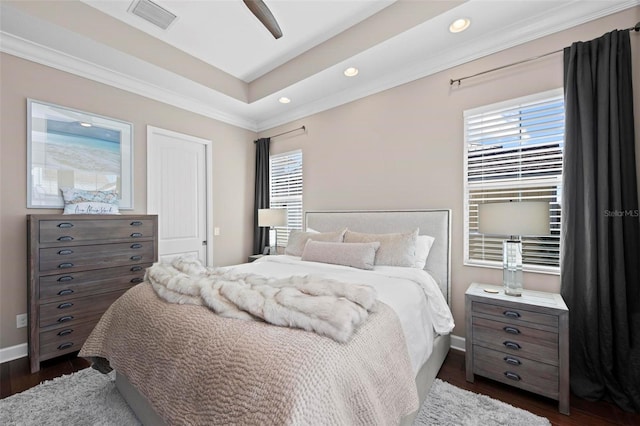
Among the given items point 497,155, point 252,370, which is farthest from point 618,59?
point 252,370

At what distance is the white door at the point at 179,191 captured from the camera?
3379mm

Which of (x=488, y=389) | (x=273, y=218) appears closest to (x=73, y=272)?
(x=273, y=218)

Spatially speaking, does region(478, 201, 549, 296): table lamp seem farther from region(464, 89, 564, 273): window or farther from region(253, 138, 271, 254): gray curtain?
region(253, 138, 271, 254): gray curtain

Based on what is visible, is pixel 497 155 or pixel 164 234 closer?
pixel 497 155

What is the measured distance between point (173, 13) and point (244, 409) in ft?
10.6

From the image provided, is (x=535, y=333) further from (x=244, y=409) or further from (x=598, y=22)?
(x=598, y=22)

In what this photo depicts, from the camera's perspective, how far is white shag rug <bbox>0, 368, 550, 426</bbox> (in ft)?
5.38

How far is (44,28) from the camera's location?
2252 millimetres

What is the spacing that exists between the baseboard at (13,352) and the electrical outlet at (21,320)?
0.58ft

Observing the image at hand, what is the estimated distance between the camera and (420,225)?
8.95 feet

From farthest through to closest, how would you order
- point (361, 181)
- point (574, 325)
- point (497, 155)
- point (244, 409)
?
point (361, 181)
point (497, 155)
point (574, 325)
point (244, 409)

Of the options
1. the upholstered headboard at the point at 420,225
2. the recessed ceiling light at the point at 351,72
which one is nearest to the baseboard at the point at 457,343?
the upholstered headboard at the point at 420,225

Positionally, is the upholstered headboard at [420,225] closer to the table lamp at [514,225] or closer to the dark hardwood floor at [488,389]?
the table lamp at [514,225]

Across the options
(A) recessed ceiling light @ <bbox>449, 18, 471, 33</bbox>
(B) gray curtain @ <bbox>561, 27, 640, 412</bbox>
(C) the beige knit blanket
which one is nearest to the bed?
(C) the beige knit blanket
